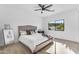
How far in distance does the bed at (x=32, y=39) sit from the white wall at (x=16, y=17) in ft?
0.27

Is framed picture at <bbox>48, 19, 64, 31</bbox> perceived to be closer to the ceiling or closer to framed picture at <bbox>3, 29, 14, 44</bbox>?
the ceiling

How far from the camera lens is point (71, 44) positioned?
149 cm

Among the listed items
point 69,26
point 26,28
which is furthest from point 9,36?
point 69,26

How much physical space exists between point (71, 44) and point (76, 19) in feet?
1.49

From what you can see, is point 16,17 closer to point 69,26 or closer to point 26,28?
point 26,28

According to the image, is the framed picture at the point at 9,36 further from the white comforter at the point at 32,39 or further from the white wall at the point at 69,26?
the white wall at the point at 69,26

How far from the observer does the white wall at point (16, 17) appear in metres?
1.49

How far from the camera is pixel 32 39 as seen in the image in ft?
4.96

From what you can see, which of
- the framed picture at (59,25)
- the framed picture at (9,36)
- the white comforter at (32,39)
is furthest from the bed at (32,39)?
the framed picture at (59,25)

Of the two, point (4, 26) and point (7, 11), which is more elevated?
point (7, 11)

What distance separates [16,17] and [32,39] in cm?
49

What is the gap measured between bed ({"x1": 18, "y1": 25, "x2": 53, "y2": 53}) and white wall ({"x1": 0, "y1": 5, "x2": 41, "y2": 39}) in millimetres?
82
